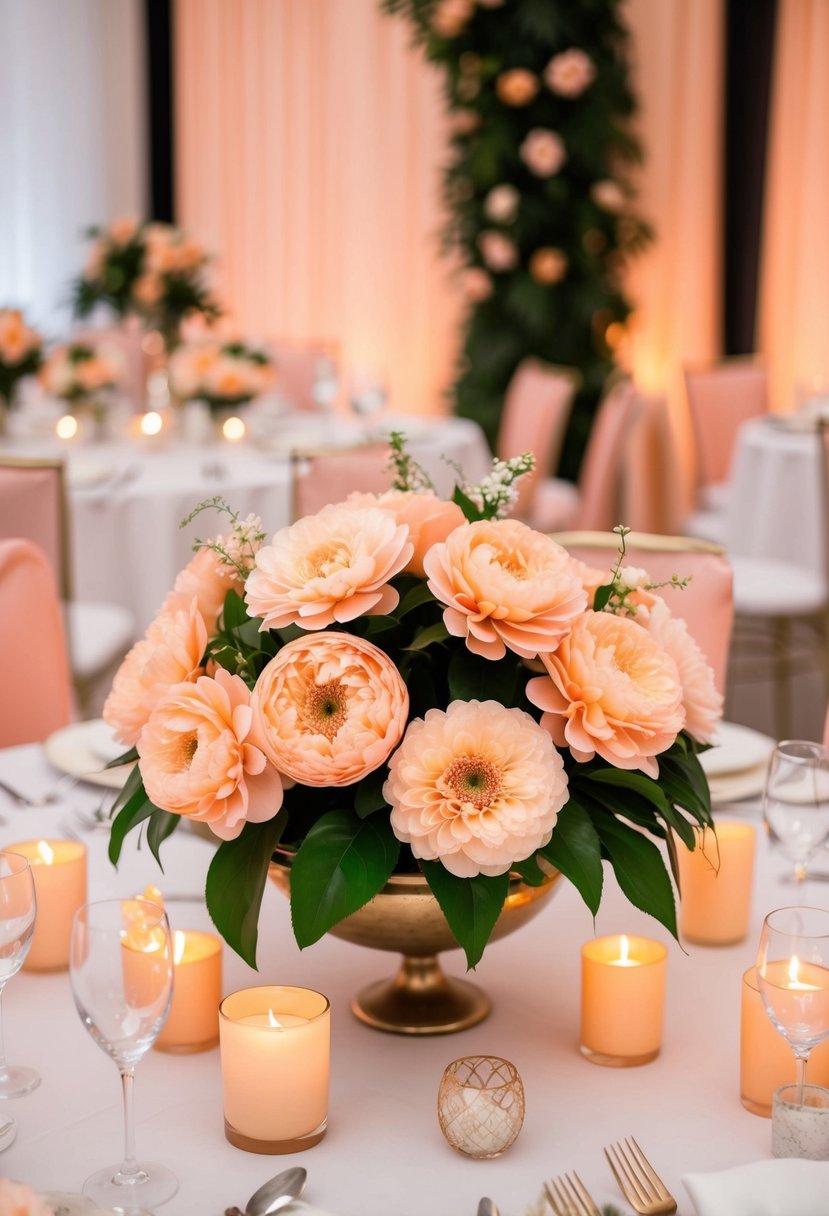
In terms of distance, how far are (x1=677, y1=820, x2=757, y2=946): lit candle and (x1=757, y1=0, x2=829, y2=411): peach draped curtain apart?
468 cm

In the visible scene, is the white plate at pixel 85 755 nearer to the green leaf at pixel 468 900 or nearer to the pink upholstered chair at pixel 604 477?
the green leaf at pixel 468 900

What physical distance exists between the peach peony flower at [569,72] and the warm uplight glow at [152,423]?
8.31 ft

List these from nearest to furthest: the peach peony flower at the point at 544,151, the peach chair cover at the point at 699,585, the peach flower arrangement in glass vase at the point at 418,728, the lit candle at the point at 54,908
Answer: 1. the peach flower arrangement in glass vase at the point at 418,728
2. the lit candle at the point at 54,908
3. the peach chair cover at the point at 699,585
4. the peach peony flower at the point at 544,151

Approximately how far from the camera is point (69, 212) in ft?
25.5

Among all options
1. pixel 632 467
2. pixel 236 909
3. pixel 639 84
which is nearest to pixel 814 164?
pixel 639 84

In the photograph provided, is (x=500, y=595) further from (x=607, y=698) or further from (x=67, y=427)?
(x=67, y=427)

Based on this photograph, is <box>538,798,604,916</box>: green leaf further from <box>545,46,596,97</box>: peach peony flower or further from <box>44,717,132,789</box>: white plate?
<box>545,46,596,97</box>: peach peony flower

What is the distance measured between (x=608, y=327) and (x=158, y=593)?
10.5 feet

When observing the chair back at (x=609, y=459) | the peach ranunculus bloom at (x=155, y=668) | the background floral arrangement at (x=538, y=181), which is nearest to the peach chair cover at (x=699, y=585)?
the peach ranunculus bloom at (x=155, y=668)

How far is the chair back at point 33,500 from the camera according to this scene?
9.34 feet

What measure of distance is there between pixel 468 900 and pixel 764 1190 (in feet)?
0.88

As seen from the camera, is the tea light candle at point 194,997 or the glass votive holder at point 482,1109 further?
the tea light candle at point 194,997

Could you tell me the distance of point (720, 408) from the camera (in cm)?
536

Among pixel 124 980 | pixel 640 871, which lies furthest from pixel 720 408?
pixel 124 980
